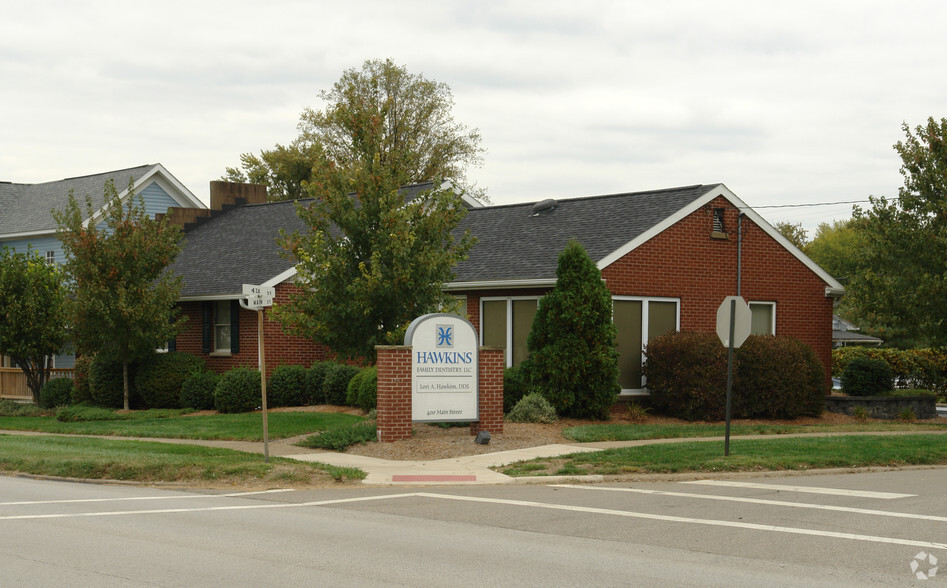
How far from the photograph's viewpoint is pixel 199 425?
73.3ft

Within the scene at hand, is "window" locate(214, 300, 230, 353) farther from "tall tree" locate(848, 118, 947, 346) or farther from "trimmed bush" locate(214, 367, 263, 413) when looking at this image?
"tall tree" locate(848, 118, 947, 346)

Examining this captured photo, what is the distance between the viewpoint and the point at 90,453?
1756cm

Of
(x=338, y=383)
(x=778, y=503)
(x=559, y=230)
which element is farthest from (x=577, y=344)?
(x=778, y=503)

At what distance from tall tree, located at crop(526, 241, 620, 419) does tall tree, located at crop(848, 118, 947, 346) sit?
7.25m

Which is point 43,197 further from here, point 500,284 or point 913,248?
point 913,248

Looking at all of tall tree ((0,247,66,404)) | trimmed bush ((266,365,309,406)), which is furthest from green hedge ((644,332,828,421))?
tall tree ((0,247,66,404))

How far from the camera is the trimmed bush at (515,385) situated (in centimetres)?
2211

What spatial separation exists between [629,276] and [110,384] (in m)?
14.4

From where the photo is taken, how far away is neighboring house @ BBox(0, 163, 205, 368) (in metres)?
36.8

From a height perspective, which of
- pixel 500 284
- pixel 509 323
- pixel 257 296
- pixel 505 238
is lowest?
pixel 509 323

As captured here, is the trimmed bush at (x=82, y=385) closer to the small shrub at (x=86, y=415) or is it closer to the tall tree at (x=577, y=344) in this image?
the small shrub at (x=86, y=415)

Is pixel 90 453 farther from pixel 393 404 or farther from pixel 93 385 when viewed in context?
pixel 93 385

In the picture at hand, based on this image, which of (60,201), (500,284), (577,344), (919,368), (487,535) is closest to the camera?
(487,535)

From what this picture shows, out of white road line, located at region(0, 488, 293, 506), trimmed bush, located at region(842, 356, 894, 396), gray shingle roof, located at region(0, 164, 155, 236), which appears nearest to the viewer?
white road line, located at region(0, 488, 293, 506)
